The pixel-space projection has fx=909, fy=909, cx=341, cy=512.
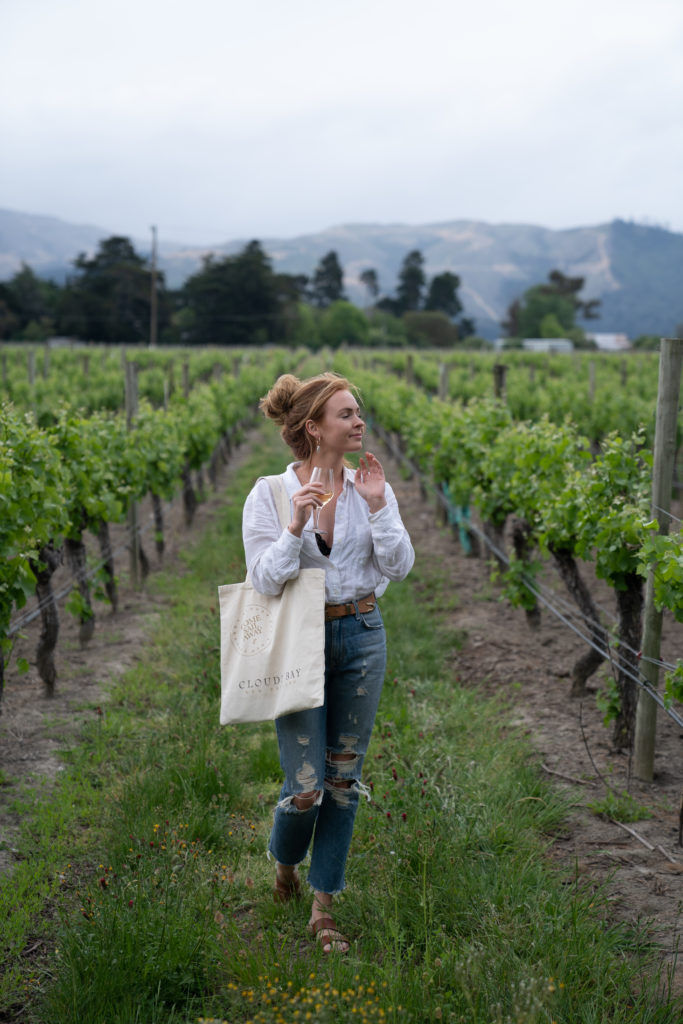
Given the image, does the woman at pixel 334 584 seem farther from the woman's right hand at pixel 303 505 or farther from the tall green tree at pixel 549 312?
the tall green tree at pixel 549 312

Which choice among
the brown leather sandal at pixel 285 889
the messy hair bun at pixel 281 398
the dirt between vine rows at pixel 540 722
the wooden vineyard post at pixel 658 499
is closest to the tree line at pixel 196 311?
the dirt between vine rows at pixel 540 722

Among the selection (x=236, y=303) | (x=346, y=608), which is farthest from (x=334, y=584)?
(x=236, y=303)

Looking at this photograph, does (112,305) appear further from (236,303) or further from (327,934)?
(327,934)

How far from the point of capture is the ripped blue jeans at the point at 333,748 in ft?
9.00

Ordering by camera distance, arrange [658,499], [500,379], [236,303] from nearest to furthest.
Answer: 1. [658,499]
2. [500,379]
3. [236,303]

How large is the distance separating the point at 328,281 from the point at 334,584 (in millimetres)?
124629

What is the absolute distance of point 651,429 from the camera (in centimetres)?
1335

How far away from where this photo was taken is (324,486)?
110 inches

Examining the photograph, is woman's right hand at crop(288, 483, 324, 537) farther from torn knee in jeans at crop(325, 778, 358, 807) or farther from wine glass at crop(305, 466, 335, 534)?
torn knee in jeans at crop(325, 778, 358, 807)

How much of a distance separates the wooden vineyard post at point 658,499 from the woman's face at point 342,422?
5.73 ft

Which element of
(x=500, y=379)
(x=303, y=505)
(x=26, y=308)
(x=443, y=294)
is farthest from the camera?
(x=443, y=294)

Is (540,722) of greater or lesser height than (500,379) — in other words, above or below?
below

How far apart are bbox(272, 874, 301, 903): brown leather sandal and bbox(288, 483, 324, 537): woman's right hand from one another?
130 centimetres

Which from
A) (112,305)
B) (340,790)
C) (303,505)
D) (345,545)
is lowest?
(340,790)
